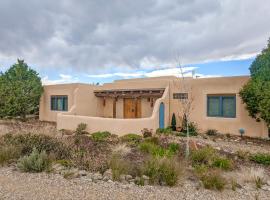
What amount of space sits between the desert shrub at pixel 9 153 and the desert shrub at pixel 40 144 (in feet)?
0.99

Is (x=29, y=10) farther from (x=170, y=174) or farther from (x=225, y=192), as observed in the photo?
(x=225, y=192)

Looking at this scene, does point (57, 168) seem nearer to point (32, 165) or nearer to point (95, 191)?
point (32, 165)

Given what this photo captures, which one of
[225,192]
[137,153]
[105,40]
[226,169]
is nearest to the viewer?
[225,192]

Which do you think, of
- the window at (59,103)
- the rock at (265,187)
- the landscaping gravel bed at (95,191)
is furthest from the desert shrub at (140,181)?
the window at (59,103)

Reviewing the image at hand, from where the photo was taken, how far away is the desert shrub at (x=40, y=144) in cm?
880

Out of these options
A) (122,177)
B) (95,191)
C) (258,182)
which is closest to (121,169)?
(122,177)

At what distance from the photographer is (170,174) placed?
6398 millimetres

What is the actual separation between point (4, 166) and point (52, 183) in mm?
2555

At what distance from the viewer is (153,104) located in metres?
18.9

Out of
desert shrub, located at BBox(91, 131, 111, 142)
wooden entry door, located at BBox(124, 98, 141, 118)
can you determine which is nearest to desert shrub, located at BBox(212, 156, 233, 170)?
desert shrub, located at BBox(91, 131, 111, 142)

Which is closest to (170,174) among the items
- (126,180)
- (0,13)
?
(126,180)

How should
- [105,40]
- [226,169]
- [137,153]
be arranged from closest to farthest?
[226,169] < [137,153] < [105,40]

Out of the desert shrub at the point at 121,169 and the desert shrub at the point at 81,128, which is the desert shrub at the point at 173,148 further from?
the desert shrub at the point at 81,128

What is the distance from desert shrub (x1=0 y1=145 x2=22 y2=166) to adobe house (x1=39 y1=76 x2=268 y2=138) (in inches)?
269
